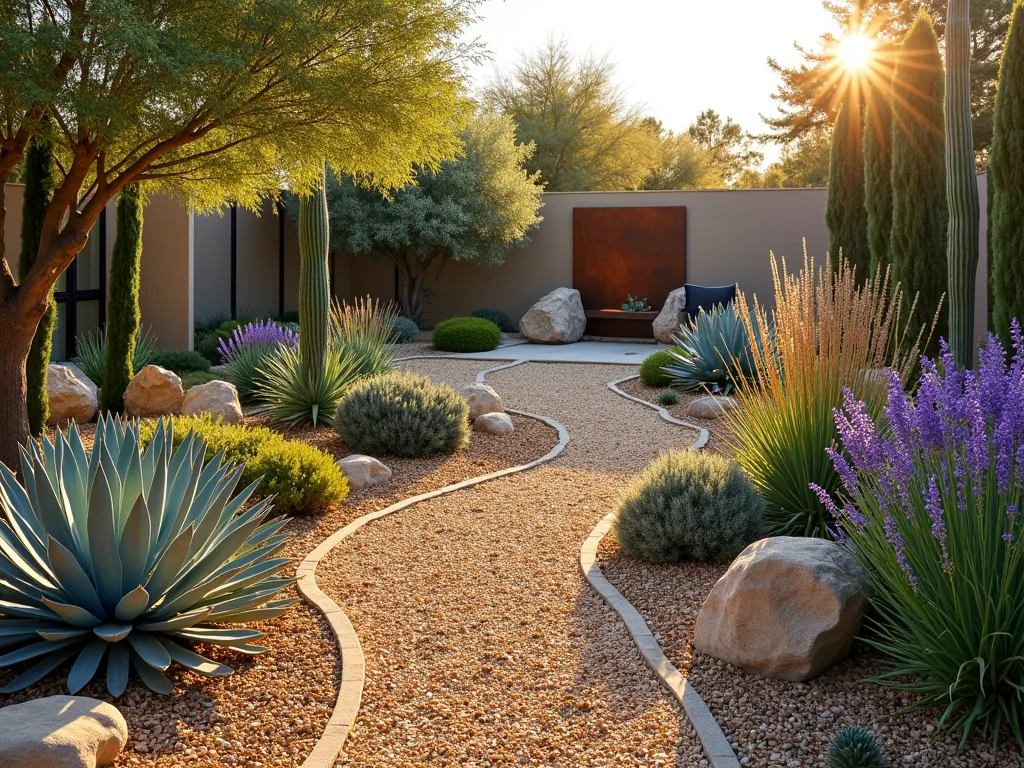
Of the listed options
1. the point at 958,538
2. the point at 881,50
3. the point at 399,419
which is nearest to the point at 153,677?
the point at 958,538

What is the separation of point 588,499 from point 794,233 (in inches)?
450

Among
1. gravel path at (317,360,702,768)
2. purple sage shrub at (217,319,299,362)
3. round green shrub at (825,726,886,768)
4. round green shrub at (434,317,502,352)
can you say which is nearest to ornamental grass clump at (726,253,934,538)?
gravel path at (317,360,702,768)

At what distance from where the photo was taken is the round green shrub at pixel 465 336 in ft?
46.8

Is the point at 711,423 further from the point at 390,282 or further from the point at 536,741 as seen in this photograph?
the point at 390,282

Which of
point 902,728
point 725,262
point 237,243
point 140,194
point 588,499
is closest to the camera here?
point 902,728

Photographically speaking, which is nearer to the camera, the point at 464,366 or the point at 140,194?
the point at 140,194

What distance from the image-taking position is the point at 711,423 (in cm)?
859

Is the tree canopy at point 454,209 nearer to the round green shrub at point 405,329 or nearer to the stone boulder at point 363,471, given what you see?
the round green shrub at point 405,329

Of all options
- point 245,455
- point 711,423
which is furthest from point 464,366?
point 245,455

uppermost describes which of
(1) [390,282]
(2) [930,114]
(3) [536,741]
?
(2) [930,114]

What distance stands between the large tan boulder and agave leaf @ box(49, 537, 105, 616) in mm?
5370

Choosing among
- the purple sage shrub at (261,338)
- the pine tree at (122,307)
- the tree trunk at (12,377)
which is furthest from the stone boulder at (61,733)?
the purple sage shrub at (261,338)

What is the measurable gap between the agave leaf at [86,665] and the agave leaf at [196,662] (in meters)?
0.23

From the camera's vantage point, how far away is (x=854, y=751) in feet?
8.31
